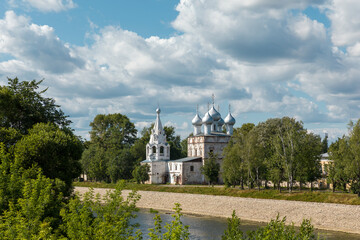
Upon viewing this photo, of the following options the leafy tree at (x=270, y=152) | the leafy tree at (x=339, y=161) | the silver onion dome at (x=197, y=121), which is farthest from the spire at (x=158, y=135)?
the leafy tree at (x=339, y=161)

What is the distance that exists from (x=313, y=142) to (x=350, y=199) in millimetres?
8881

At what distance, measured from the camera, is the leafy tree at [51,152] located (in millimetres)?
23969

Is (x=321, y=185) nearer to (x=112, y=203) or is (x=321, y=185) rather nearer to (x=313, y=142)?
(x=313, y=142)

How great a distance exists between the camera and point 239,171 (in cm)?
4997

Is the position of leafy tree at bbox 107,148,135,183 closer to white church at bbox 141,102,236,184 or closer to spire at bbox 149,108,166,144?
white church at bbox 141,102,236,184

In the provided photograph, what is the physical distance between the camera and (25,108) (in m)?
28.6

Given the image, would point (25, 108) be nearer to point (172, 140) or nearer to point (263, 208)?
point (263, 208)

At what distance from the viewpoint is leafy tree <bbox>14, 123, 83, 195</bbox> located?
24.0 meters

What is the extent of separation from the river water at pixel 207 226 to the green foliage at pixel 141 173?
19.1 metres

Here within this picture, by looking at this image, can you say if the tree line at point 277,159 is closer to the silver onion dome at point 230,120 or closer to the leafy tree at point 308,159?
the leafy tree at point 308,159

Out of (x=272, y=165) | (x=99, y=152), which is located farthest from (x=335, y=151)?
(x=99, y=152)

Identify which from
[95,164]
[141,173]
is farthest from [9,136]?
[95,164]

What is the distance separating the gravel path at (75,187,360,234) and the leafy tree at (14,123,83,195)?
12836mm

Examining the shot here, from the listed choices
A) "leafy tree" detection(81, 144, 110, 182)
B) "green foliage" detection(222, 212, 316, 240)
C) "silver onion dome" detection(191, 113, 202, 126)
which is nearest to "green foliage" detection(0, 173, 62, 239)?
"green foliage" detection(222, 212, 316, 240)
